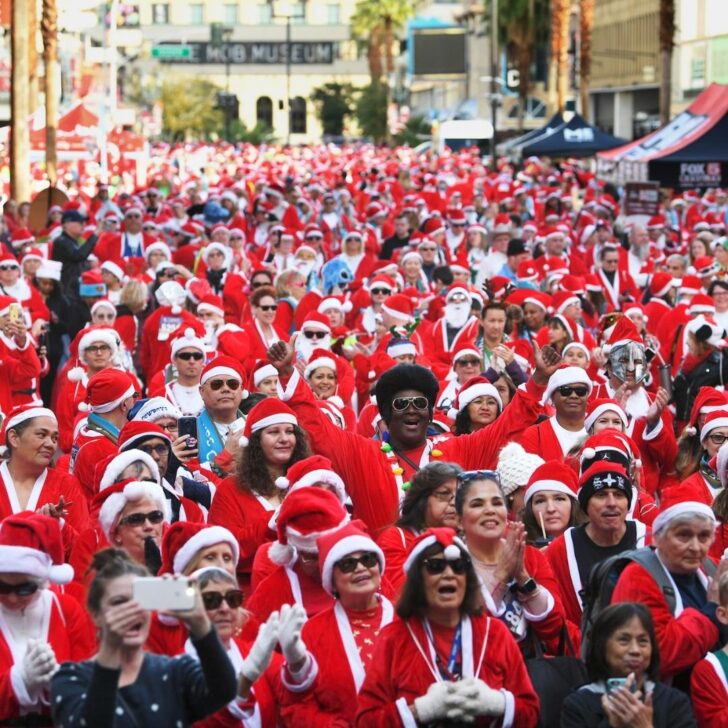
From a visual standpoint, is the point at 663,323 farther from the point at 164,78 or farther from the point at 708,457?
the point at 164,78

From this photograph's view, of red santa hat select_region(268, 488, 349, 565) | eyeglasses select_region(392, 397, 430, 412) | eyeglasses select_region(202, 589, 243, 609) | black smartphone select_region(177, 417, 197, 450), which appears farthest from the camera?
black smartphone select_region(177, 417, 197, 450)

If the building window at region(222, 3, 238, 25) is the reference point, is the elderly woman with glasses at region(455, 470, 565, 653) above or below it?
below

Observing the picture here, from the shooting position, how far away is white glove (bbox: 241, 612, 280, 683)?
224 inches

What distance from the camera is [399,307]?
15242mm

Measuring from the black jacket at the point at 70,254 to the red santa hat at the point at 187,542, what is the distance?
501 inches

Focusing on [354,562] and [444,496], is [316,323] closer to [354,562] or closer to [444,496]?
[444,496]

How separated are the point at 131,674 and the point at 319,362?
638cm

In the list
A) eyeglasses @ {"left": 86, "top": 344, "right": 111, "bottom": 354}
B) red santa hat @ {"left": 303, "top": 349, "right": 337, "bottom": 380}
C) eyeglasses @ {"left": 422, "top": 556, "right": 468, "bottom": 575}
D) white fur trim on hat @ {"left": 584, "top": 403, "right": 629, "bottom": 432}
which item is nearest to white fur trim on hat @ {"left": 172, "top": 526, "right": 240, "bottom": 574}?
eyeglasses @ {"left": 422, "top": 556, "right": 468, "bottom": 575}

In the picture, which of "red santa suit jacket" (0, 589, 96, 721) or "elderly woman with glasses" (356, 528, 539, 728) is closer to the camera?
"elderly woman with glasses" (356, 528, 539, 728)

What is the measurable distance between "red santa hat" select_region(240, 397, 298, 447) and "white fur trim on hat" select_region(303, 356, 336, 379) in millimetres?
3066

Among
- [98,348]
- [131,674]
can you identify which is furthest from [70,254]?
[131,674]

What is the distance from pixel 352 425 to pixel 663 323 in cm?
459

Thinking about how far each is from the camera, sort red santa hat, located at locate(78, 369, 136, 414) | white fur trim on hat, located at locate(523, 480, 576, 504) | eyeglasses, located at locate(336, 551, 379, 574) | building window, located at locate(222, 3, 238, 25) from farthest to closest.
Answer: building window, located at locate(222, 3, 238, 25) → red santa hat, located at locate(78, 369, 136, 414) → white fur trim on hat, located at locate(523, 480, 576, 504) → eyeglasses, located at locate(336, 551, 379, 574)

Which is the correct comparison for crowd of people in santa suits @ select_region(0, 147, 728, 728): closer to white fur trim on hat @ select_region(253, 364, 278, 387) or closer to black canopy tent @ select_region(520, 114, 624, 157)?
white fur trim on hat @ select_region(253, 364, 278, 387)
